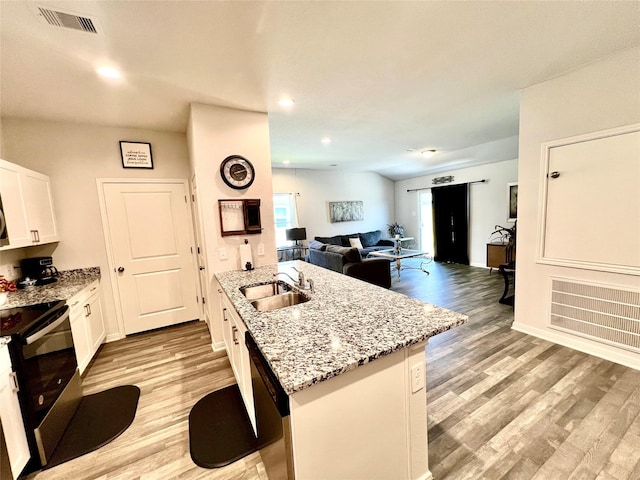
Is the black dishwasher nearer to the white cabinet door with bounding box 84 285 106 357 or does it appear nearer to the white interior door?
the white cabinet door with bounding box 84 285 106 357

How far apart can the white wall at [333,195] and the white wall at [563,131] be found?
4840 millimetres

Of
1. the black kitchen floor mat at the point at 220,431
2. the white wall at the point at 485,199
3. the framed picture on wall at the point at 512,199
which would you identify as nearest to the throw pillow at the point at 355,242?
the white wall at the point at 485,199

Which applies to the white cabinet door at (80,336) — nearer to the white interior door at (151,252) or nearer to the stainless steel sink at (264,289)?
the white interior door at (151,252)

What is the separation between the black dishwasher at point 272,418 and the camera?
991mm

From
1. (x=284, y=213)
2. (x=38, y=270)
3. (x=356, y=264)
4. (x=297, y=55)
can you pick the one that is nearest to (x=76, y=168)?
(x=38, y=270)

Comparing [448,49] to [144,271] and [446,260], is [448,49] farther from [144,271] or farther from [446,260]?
[446,260]

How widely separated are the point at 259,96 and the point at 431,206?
6.13m

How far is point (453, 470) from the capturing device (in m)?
1.44

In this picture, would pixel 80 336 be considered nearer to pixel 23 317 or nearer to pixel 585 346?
pixel 23 317

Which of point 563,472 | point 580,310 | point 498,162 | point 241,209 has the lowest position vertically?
point 563,472

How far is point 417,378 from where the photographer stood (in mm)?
1237

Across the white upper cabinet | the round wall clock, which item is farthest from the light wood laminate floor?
the round wall clock

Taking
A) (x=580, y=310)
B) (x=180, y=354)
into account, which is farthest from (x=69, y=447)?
(x=580, y=310)

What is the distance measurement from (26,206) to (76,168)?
0.77 m
